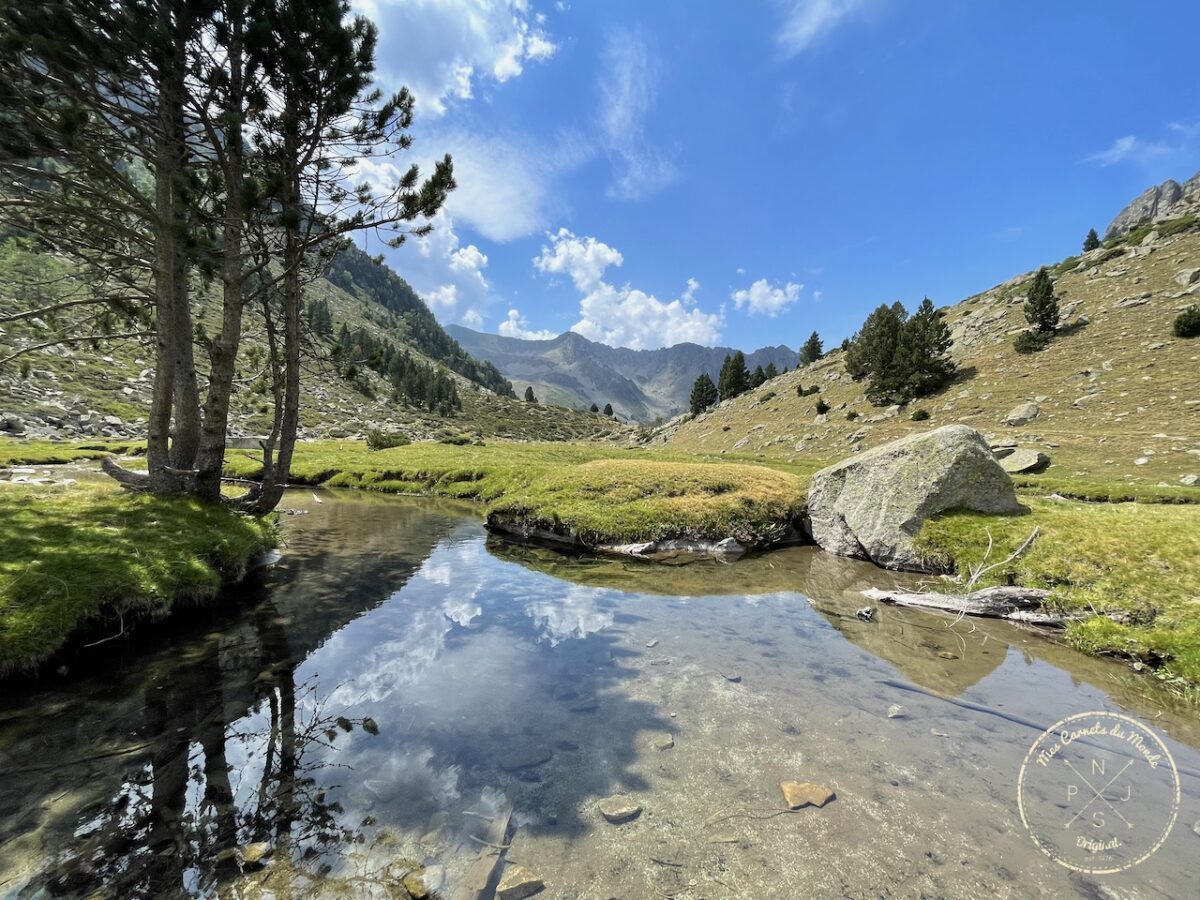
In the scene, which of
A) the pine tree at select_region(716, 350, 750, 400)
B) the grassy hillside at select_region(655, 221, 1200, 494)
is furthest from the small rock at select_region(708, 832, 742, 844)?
the pine tree at select_region(716, 350, 750, 400)

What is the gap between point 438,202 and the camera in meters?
14.7

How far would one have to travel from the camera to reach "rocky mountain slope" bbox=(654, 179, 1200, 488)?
35594 millimetres

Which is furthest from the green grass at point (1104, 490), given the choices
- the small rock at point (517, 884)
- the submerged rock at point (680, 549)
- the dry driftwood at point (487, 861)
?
the small rock at point (517, 884)

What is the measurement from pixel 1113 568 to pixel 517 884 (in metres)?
16.1

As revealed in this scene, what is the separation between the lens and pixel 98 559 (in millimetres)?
10789

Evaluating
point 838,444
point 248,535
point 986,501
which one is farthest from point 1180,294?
point 248,535

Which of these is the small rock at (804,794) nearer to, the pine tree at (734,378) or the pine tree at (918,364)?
the pine tree at (918,364)

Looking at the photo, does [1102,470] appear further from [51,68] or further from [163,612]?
[51,68]

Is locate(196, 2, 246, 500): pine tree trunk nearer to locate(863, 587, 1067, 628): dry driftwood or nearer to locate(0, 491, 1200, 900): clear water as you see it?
locate(0, 491, 1200, 900): clear water

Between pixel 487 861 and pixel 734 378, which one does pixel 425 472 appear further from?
pixel 734 378

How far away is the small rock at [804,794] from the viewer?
20.7 feet

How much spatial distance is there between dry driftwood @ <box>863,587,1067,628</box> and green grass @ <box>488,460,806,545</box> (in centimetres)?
815

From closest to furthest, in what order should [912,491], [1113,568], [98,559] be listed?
[98,559]
[1113,568]
[912,491]

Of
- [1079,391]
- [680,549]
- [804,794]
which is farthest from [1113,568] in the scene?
[1079,391]
